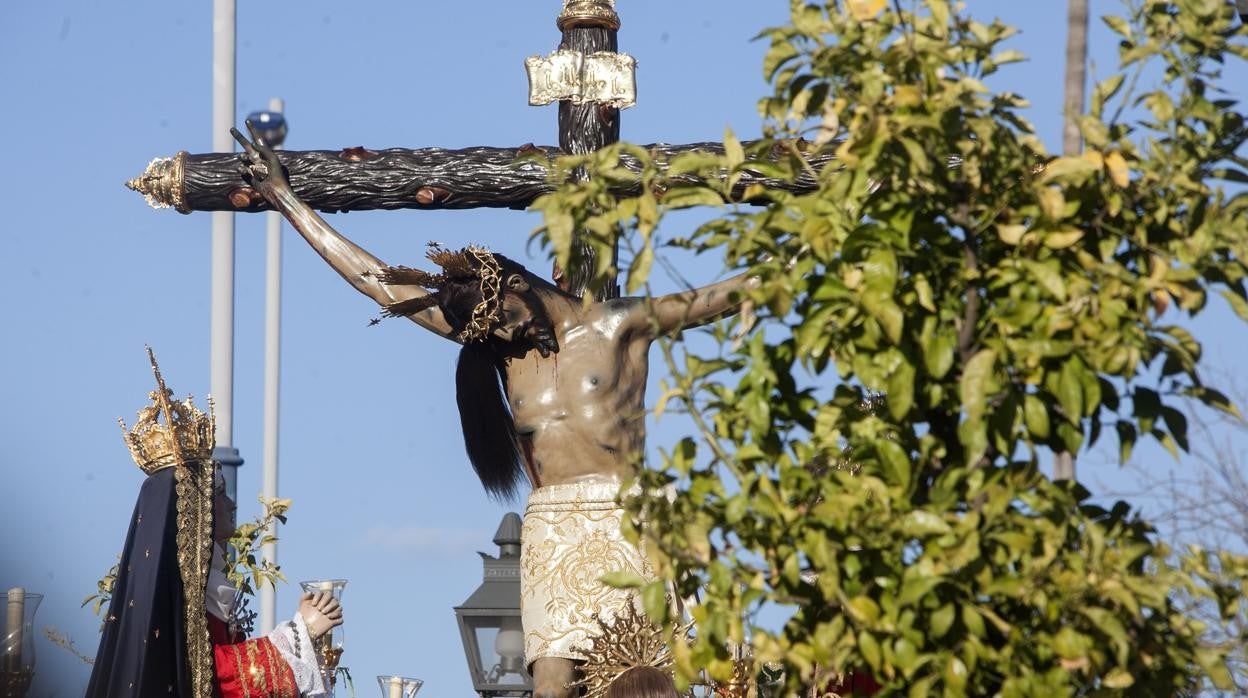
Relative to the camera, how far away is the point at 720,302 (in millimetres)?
6484

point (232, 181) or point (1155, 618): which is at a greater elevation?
point (232, 181)

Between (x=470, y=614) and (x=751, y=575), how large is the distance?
4.85m

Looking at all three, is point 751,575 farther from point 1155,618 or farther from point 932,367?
point 1155,618

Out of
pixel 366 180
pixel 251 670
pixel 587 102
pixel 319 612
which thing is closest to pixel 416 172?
pixel 366 180

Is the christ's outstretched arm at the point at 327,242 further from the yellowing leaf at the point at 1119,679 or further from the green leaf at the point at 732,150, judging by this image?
the yellowing leaf at the point at 1119,679

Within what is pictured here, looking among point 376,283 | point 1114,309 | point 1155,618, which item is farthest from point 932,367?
point 376,283

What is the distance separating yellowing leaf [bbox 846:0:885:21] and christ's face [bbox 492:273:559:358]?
3.30 m

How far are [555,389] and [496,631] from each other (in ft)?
5.64

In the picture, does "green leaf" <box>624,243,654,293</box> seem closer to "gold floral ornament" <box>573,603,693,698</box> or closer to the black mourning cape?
"gold floral ornament" <box>573,603,693,698</box>

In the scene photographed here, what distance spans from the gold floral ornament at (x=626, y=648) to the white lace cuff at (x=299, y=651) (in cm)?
108

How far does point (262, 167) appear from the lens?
23.4 feet

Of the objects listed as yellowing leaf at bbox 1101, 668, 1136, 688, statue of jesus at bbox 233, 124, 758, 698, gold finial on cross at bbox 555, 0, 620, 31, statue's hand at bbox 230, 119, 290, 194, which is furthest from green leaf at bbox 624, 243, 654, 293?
gold finial on cross at bbox 555, 0, 620, 31

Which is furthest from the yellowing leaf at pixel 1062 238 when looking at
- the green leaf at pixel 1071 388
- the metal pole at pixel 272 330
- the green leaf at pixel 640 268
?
the metal pole at pixel 272 330

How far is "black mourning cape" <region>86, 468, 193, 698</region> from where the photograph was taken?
20.5 feet
